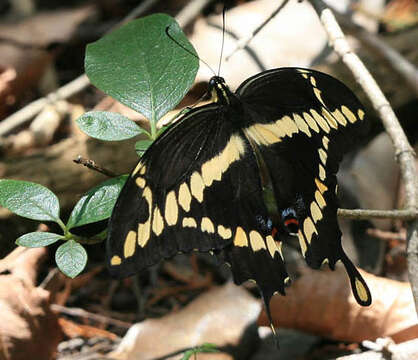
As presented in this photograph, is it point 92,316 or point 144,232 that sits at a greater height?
point 144,232

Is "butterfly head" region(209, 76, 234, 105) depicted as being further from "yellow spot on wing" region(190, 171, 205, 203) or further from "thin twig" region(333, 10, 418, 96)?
"thin twig" region(333, 10, 418, 96)

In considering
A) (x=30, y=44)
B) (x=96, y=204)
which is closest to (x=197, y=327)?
(x=96, y=204)

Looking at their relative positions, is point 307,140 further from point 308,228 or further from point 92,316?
point 92,316

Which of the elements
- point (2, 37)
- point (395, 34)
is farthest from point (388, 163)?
point (2, 37)

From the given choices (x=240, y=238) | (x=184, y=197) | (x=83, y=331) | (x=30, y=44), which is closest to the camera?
(x=184, y=197)

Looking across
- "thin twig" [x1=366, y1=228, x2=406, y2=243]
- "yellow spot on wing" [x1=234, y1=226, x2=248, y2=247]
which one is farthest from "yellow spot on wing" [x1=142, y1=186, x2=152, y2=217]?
"thin twig" [x1=366, y1=228, x2=406, y2=243]

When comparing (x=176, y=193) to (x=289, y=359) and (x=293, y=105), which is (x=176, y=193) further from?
(x=289, y=359)

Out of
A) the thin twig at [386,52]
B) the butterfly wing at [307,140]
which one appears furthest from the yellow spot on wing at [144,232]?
the thin twig at [386,52]
